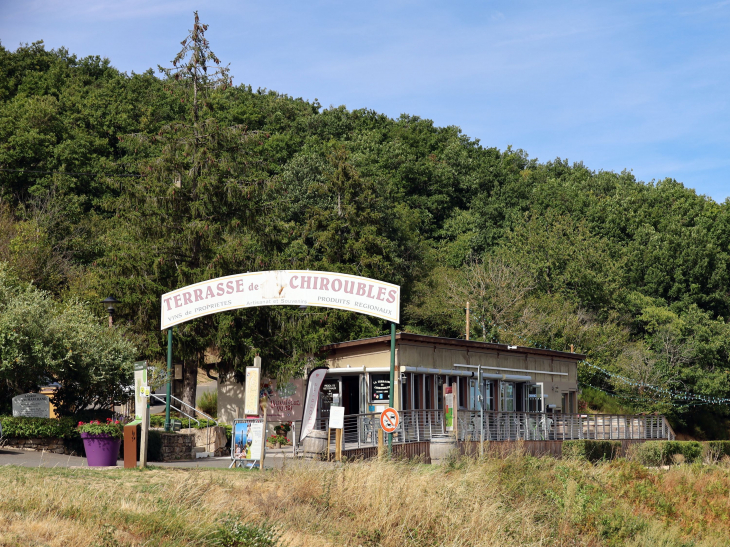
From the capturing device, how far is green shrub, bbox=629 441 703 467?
2952 centimetres

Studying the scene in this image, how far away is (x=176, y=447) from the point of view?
21344mm

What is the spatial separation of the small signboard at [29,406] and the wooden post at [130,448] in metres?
5.80

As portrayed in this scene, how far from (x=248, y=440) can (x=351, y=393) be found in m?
10.8

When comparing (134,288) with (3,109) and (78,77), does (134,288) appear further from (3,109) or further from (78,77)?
(78,77)

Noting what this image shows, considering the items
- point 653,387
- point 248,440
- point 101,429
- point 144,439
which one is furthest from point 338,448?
point 653,387

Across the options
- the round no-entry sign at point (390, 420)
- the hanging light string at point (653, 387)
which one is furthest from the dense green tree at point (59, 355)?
the hanging light string at point (653, 387)

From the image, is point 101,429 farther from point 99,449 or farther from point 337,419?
point 337,419

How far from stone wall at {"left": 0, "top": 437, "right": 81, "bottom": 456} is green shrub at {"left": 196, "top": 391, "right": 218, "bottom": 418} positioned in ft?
60.6

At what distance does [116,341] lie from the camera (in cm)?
2373

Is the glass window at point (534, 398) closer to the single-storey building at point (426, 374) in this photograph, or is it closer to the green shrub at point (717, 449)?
the single-storey building at point (426, 374)

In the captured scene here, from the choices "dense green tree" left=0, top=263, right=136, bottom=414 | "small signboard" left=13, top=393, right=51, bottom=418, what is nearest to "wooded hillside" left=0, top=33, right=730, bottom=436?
"dense green tree" left=0, top=263, right=136, bottom=414

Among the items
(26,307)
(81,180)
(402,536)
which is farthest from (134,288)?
(81,180)

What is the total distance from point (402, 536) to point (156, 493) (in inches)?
156

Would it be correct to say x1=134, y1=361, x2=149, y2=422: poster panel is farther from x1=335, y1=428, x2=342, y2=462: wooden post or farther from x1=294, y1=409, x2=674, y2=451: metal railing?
x1=294, y1=409, x2=674, y2=451: metal railing
